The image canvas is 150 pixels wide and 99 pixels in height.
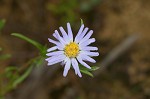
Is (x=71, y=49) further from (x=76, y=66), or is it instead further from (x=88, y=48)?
(x=76, y=66)

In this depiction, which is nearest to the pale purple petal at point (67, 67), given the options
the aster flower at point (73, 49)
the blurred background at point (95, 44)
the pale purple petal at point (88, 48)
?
the aster flower at point (73, 49)

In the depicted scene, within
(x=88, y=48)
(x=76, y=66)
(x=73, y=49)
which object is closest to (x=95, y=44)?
(x=73, y=49)

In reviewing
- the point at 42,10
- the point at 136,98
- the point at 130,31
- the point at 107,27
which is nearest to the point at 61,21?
the point at 42,10

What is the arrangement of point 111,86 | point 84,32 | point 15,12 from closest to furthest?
point 84,32 → point 111,86 → point 15,12

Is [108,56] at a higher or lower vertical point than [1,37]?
lower

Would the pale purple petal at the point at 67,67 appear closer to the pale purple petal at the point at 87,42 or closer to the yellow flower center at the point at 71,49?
the yellow flower center at the point at 71,49

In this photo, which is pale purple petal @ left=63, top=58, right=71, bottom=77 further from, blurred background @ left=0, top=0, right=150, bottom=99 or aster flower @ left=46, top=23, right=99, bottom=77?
blurred background @ left=0, top=0, right=150, bottom=99

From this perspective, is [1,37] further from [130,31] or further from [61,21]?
[130,31]
